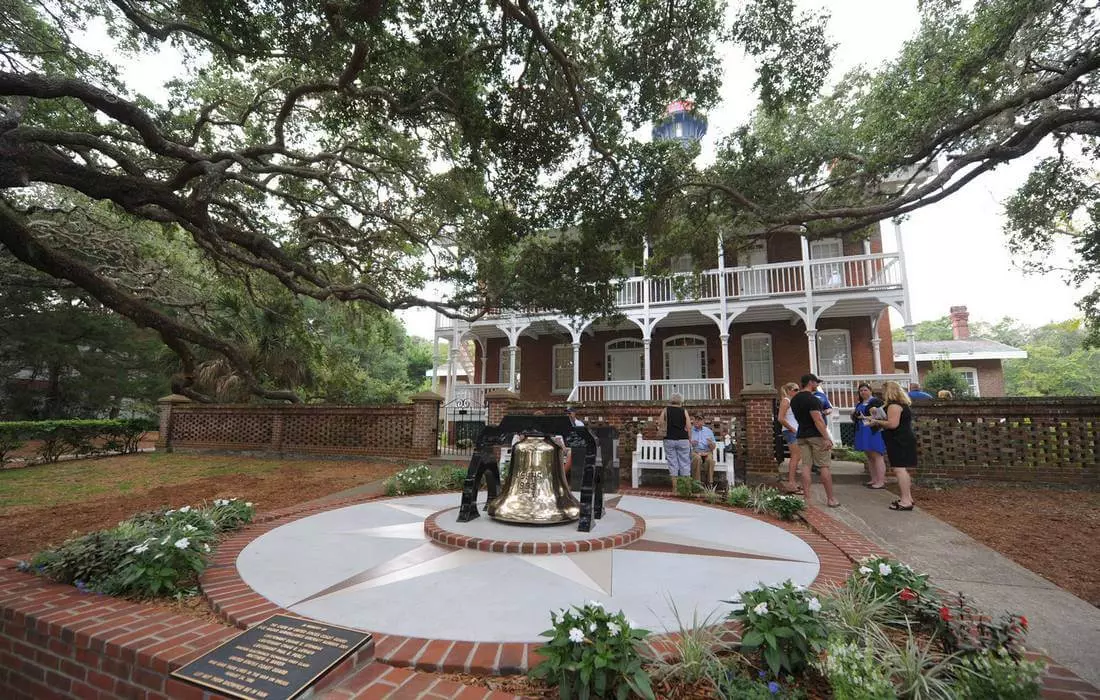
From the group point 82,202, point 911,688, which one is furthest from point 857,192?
point 82,202

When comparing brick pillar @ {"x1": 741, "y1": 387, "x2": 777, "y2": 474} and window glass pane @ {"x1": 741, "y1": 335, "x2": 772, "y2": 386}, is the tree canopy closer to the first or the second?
brick pillar @ {"x1": 741, "y1": 387, "x2": 777, "y2": 474}

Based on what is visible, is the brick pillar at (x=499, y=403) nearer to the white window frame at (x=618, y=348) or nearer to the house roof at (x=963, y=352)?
the white window frame at (x=618, y=348)

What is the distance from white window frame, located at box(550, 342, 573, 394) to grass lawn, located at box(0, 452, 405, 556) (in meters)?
9.29

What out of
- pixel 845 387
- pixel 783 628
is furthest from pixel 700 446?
pixel 845 387

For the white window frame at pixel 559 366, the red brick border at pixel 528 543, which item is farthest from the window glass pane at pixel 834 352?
the red brick border at pixel 528 543

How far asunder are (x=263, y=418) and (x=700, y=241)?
12.3 metres

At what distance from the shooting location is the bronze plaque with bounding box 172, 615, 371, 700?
76.0 inches

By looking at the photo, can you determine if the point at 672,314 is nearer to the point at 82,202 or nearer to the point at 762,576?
the point at 762,576

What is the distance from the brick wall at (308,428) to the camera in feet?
37.1

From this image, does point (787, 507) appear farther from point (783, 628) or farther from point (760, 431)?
point (783, 628)

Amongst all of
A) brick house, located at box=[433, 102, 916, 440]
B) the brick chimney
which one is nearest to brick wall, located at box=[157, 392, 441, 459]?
brick house, located at box=[433, 102, 916, 440]

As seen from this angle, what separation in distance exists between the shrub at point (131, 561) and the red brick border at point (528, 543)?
1.77m

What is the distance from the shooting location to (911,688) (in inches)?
73.0

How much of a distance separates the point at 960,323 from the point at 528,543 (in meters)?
34.2
